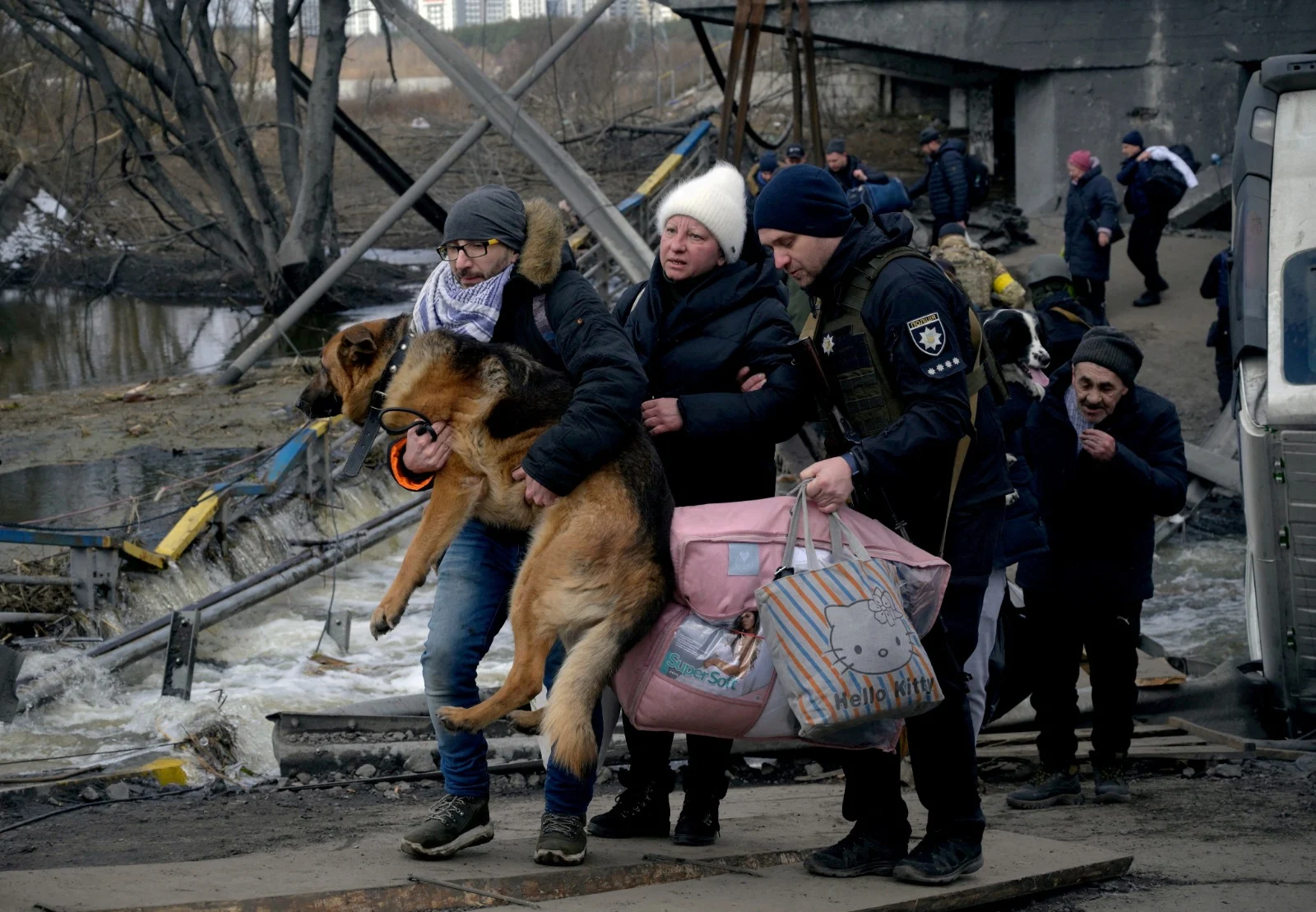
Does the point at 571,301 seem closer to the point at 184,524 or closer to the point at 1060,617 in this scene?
the point at 1060,617

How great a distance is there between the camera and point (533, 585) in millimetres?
3398

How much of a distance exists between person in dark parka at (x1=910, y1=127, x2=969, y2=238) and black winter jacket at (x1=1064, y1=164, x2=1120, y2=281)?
1853 millimetres

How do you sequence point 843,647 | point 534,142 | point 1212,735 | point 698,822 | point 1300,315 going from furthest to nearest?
point 534,142, point 1212,735, point 1300,315, point 698,822, point 843,647

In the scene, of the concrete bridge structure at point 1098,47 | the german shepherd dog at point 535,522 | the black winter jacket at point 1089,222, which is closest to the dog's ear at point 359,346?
the german shepherd dog at point 535,522

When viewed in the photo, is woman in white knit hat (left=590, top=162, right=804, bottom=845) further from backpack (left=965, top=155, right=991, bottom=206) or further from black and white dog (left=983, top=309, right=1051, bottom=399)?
backpack (left=965, top=155, right=991, bottom=206)

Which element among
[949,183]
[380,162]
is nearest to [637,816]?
[949,183]

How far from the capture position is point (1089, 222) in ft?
45.7

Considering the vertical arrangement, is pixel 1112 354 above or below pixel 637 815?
above

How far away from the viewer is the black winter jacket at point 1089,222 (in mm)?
13844

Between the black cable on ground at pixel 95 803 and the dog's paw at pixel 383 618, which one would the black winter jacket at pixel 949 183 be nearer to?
the black cable on ground at pixel 95 803

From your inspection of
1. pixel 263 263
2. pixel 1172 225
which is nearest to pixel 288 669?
pixel 263 263

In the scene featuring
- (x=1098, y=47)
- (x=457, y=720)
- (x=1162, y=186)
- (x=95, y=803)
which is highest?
(x=1098, y=47)

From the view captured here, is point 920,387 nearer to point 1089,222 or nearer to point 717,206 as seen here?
point 717,206

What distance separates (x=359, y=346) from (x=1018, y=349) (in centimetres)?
280
